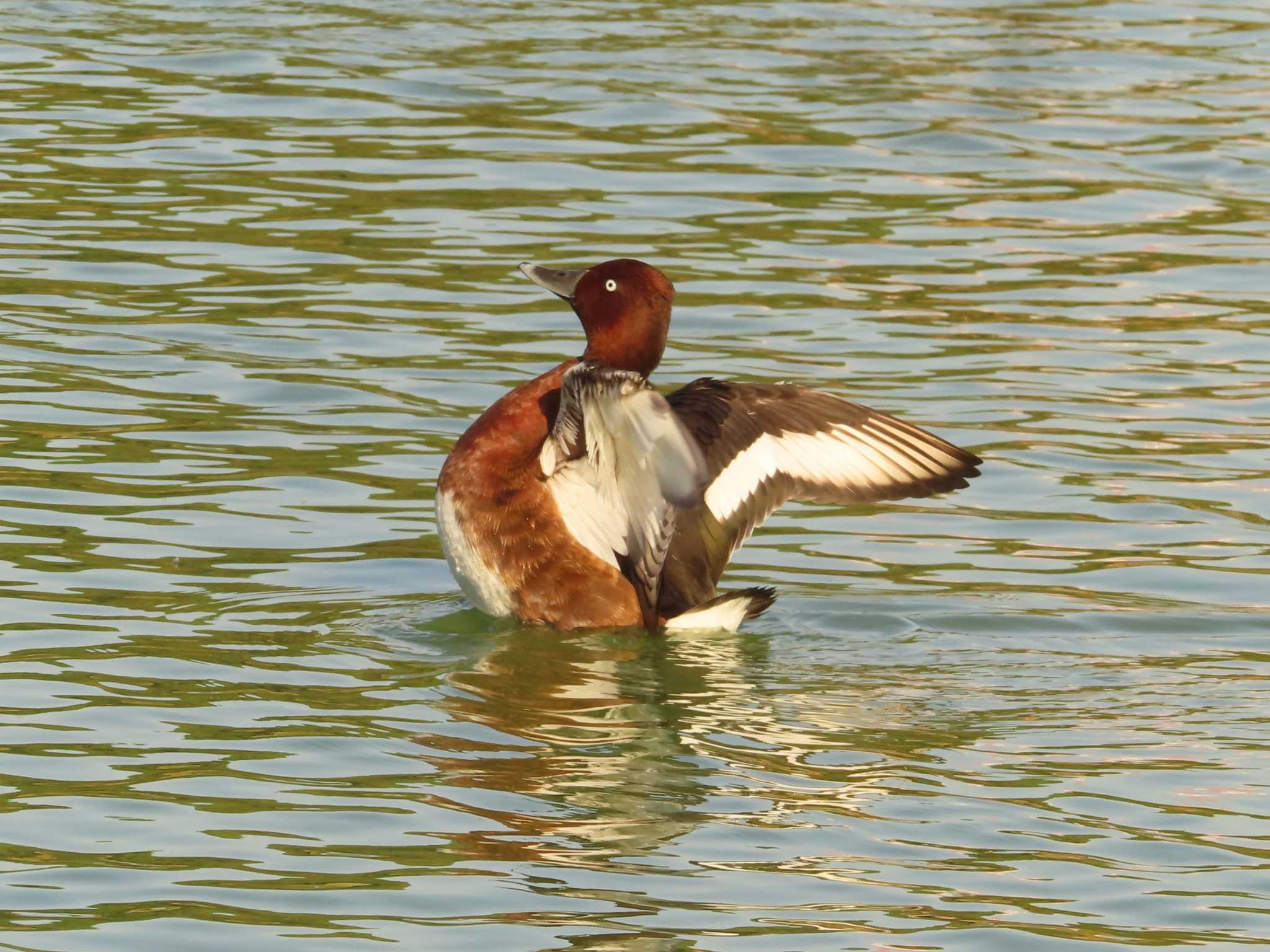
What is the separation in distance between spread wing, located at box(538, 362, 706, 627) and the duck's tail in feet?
0.38

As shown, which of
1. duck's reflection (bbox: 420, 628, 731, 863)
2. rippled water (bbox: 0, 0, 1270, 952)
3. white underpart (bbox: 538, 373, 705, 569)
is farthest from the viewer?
white underpart (bbox: 538, 373, 705, 569)

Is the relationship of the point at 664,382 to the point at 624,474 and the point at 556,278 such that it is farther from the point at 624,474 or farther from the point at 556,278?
the point at 624,474

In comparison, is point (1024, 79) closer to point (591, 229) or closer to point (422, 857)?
point (591, 229)

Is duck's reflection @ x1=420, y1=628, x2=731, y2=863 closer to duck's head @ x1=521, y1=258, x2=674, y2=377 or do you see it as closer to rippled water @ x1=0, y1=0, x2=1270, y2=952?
rippled water @ x1=0, y1=0, x2=1270, y2=952

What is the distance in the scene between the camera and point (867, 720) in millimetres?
7145

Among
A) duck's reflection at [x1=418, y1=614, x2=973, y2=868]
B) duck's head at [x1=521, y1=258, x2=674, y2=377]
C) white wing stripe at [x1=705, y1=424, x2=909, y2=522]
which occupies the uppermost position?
duck's head at [x1=521, y1=258, x2=674, y2=377]

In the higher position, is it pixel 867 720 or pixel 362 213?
pixel 362 213

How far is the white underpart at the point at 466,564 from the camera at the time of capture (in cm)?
799

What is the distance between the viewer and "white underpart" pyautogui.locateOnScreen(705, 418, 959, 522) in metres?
7.93

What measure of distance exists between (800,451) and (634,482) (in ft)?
2.02

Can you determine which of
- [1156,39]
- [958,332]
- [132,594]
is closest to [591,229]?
[958,332]

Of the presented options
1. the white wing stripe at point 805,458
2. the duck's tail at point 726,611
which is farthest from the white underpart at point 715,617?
the white wing stripe at point 805,458

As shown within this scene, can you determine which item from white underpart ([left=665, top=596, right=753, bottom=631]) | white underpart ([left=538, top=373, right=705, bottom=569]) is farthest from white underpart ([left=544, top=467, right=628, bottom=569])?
white underpart ([left=665, top=596, right=753, bottom=631])

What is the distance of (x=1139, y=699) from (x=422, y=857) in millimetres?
2598
